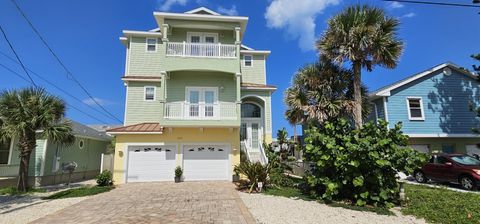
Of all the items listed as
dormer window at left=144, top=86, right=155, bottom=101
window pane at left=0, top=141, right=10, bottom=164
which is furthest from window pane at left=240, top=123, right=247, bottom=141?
window pane at left=0, top=141, right=10, bottom=164

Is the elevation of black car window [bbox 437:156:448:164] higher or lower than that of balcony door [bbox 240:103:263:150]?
lower

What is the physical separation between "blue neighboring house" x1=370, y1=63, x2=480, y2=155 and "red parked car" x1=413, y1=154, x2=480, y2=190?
10.8 ft

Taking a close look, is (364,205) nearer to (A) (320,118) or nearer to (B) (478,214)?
(B) (478,214)

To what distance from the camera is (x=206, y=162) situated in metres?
16.4

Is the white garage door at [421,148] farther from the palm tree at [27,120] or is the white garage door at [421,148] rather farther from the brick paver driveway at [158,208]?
the palm tree at [27,120]

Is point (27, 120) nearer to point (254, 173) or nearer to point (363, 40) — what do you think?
point (254, 173)

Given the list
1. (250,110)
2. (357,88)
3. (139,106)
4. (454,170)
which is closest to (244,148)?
(250,110)

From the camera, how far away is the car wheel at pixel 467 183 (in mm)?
12141

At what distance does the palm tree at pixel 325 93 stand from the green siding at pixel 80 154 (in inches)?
584

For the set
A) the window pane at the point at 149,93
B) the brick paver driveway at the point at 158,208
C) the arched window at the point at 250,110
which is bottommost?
the brick paver driveway at the point at 158,208

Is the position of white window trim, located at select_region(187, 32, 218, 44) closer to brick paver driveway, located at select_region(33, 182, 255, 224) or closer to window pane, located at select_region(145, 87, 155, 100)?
window pane, located at select_region(145, 87, 155, 100)

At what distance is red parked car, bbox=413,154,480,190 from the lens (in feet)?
40.1

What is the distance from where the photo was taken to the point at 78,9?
12812mm

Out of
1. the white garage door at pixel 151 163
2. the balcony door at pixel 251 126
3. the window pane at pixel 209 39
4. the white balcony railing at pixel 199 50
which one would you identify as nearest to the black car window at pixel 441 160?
the balcony door at pixel 251 126
